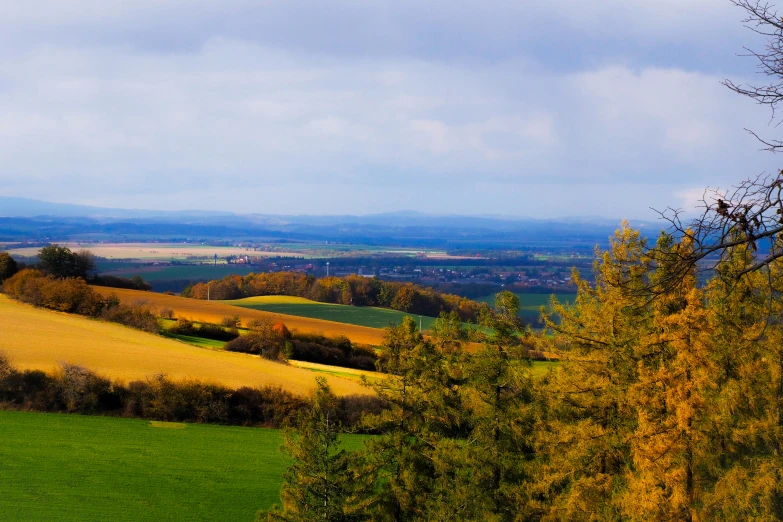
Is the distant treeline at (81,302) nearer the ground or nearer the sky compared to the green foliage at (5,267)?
nearer the ground

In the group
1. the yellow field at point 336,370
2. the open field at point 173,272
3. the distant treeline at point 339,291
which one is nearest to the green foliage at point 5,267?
the distant treeline at point 339,291

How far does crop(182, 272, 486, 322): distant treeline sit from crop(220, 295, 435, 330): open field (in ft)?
9.90

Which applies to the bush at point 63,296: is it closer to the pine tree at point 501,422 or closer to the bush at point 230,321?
the bush at point 230,321

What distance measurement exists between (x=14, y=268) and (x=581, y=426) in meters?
64.6

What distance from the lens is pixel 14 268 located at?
62344mm

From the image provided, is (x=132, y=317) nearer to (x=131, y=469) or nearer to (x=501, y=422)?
(x=131, y=469)

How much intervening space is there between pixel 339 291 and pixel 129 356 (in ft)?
155

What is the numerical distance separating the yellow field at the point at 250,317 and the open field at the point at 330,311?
4.47 metres

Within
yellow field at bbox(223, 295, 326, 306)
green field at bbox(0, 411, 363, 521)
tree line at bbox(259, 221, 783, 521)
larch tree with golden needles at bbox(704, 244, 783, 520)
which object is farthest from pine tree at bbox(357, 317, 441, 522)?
yellow field at bbox(223, 295, 326, 306)

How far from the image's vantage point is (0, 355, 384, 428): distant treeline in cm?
2670

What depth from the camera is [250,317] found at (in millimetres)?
54531

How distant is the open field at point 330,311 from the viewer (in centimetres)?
6122

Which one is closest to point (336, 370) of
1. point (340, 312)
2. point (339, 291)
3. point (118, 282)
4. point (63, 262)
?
point (340, 312)

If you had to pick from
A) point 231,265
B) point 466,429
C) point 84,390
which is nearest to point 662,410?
point 466,429
